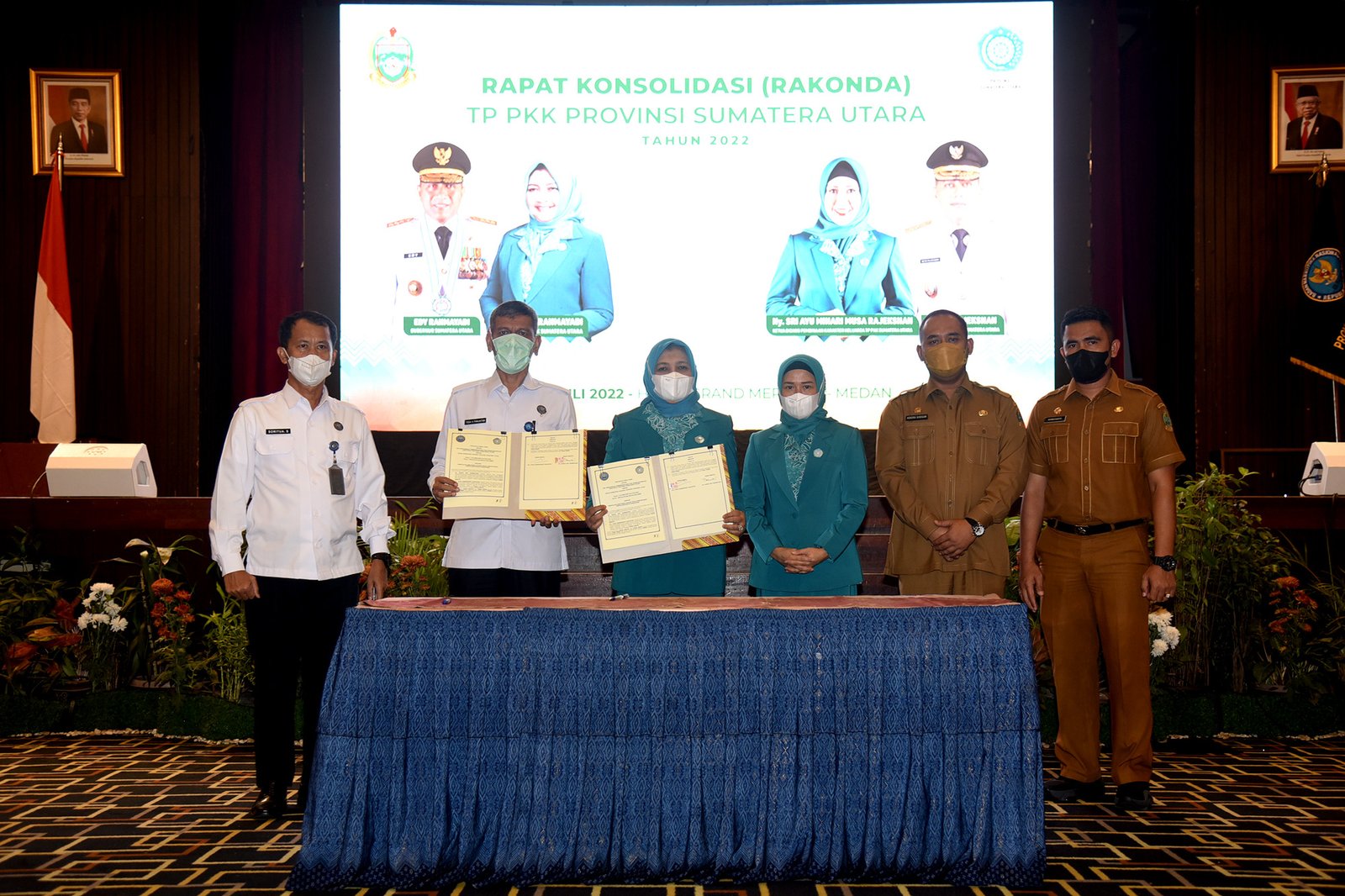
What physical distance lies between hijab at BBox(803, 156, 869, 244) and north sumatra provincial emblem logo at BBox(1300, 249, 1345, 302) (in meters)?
2.85

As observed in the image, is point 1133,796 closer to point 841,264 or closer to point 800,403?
point 800,403

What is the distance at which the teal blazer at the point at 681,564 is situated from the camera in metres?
3.30

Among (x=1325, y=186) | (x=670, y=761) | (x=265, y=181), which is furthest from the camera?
(x=265, y=181)

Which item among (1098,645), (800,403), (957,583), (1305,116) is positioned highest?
(1305,116)

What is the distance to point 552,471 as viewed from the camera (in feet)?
10.3

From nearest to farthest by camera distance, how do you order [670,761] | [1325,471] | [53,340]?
[670,761], [1325,471], [53,340]

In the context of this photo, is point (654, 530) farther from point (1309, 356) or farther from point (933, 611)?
point (1309, 356)

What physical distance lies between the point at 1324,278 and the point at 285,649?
632cm

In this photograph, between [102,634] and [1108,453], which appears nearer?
[1108,453]

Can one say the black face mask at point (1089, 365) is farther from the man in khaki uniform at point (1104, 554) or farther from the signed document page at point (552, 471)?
the signed document page at point (552, 471)

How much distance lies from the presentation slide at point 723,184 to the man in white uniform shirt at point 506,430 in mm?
2356

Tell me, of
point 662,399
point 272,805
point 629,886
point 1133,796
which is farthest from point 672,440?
point 1133,796

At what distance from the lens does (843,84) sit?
19.0ft

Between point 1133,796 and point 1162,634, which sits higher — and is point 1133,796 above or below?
below
